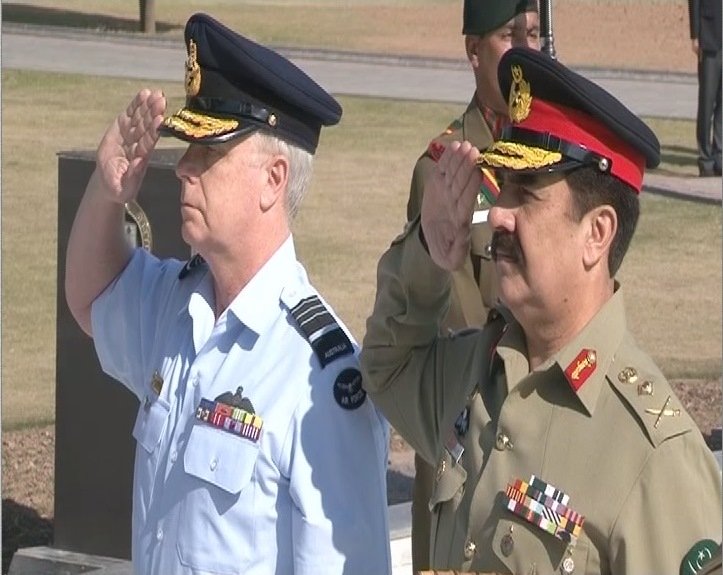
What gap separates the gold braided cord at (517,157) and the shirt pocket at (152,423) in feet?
2.73

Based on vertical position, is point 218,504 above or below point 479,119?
below

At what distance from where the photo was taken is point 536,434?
9.21 ft

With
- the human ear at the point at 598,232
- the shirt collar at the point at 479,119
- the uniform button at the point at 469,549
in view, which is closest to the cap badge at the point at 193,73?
the human ear at the point at 598,232

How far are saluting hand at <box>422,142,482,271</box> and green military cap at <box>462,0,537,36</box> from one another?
1.87m

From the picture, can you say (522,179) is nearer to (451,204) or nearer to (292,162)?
(451,204)

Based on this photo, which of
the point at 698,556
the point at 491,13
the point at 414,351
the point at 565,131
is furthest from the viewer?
the point at 491,13

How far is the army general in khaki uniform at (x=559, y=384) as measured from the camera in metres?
2.68

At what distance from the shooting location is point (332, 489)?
3119 mm

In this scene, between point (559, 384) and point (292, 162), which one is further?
point (292, 162)

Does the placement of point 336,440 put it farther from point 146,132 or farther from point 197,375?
point 146,132

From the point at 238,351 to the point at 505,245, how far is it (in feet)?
2.18

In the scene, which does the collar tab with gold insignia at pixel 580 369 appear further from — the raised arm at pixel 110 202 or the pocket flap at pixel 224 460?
the raised arm at pixel 110 202

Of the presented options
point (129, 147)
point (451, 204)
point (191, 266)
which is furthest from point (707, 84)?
point (451, 204)

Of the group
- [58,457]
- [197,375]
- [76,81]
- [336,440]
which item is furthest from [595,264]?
[76,81]
